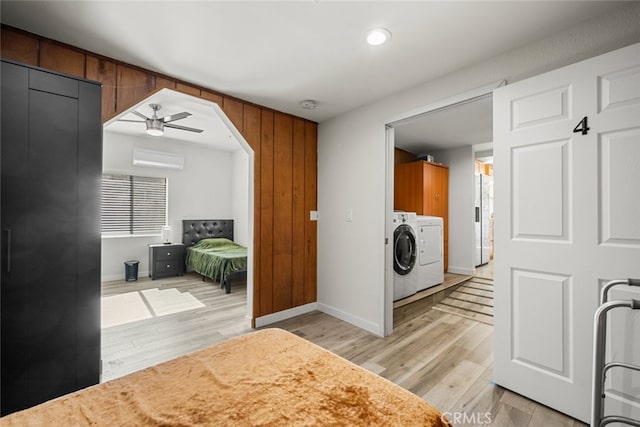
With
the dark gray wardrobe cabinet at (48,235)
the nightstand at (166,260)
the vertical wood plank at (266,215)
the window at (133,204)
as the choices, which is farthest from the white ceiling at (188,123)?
the nightstand at (166,260)

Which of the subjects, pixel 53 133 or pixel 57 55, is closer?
pixel 53 133

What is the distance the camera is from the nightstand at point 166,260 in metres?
5.11

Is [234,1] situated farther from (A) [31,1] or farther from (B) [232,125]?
(B) [232,125]

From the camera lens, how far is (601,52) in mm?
1654

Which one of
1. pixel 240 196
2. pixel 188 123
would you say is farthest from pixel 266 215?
pixel 240 196

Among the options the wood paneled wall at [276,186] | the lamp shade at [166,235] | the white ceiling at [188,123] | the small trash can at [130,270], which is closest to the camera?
the wood paneled wall at [276,186]

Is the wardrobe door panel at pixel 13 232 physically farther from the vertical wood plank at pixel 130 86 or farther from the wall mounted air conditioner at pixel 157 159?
the wall mounted air conditioner at pixel 157 159

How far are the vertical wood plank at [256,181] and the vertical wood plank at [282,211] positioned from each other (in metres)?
0.20

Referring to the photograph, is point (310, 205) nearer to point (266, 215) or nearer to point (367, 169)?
point (266, 215)

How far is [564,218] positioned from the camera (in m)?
1.67

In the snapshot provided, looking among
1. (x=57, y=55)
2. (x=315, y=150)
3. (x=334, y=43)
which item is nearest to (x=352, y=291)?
(x=315, y=150)

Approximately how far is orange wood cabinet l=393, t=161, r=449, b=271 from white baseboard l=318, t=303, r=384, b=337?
262 centimetres

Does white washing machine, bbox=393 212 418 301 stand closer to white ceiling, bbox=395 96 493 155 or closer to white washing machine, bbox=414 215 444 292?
white washing machine, bbox=414 215 444 292

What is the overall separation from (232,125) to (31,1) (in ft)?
5.06
